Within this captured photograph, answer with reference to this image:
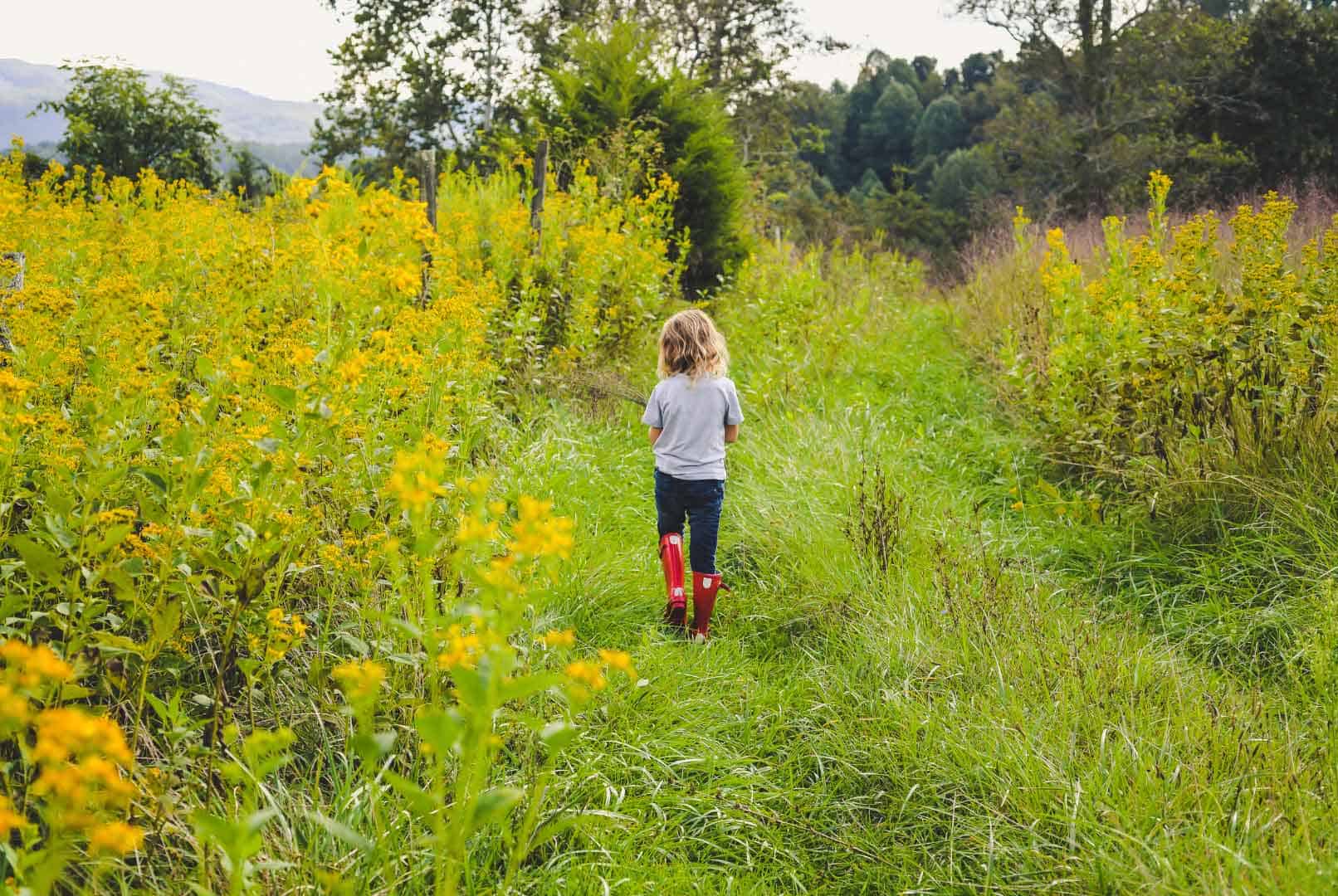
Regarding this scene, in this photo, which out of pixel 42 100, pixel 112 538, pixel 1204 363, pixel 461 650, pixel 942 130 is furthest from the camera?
pixel 942 130

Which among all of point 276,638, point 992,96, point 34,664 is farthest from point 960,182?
point 34,664

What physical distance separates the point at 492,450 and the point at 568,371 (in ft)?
5.40

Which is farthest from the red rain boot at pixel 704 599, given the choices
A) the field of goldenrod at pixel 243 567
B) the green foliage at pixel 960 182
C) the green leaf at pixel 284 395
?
the green foliage at pixel 960 182

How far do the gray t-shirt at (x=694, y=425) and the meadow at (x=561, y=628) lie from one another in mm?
531

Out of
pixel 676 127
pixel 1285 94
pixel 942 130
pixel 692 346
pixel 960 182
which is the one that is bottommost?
pixel 692 346

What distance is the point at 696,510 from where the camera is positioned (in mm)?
3461

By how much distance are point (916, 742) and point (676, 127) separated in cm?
795

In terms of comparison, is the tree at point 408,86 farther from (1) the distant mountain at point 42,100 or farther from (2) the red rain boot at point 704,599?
(2) the red rain boot at point 704,599

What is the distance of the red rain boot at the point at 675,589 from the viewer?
3.31 metres

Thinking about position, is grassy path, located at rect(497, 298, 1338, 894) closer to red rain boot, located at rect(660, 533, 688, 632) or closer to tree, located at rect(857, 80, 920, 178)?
red rain boot, located at rect(660, 533, 688, 632)

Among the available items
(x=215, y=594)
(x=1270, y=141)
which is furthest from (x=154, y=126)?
(x=1270, y=141)

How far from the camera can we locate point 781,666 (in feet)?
9.84

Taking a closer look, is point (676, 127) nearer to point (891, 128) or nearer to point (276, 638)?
point (276, 638)

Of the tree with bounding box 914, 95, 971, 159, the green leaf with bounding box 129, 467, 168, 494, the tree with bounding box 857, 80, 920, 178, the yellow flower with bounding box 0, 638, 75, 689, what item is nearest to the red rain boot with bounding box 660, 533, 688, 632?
the green leaf with bounding box 129, 467, 168, 494
